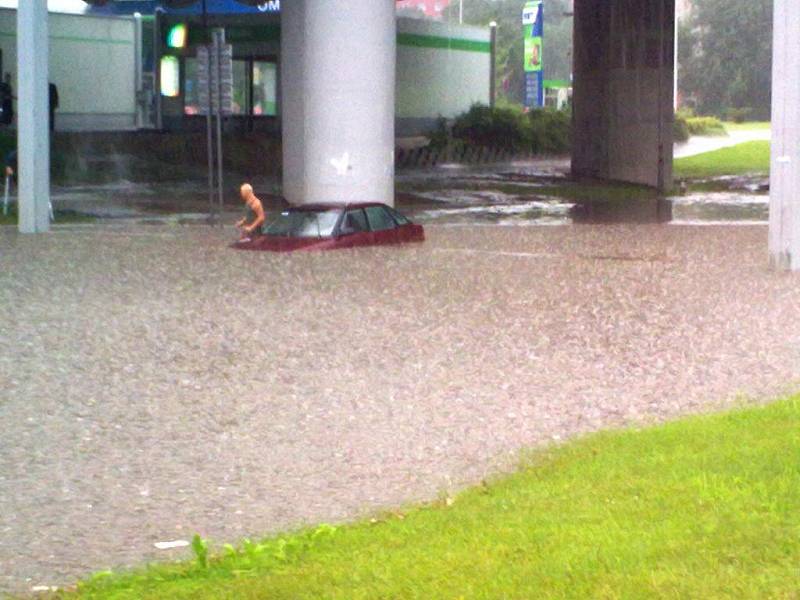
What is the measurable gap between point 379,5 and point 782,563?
80.5ft

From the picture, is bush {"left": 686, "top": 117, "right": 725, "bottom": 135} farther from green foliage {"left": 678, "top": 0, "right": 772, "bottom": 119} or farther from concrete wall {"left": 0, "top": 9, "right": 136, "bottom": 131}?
concrete wall {"left": 0, "top": 9, "right": 136, "bottom": 131}

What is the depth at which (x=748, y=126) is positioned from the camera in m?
98.4

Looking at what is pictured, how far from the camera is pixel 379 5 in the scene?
1153 inches

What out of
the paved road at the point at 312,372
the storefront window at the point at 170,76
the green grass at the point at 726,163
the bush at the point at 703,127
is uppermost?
the storefront window at the point at 170,76

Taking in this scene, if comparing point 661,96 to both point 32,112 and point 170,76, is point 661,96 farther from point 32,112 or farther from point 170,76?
point 32,112

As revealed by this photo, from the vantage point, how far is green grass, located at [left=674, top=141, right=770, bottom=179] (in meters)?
55.8

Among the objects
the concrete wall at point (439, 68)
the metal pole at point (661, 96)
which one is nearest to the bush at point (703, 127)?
the concrete wall at point (439, 68)

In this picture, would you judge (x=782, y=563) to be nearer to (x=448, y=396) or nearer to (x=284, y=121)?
(x=448, y=396)

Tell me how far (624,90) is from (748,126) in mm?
52199

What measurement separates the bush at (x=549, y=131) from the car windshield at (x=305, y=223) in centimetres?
4048

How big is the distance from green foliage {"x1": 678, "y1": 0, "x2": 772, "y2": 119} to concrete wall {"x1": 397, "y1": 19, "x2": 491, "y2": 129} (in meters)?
30.1

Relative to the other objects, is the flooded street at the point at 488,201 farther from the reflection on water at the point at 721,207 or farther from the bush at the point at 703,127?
the bush at the point at 703,127

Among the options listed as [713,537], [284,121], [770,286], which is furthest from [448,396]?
[284,121]

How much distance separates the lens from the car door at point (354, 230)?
2391cm
